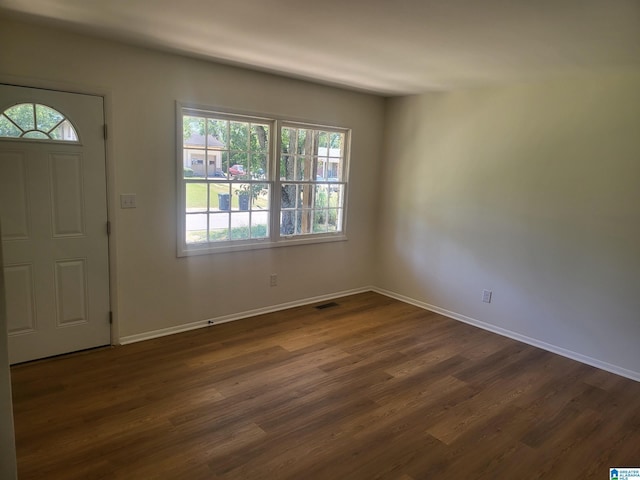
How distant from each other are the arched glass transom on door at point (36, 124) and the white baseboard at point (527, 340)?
3.69 metres

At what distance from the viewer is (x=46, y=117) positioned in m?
2.91

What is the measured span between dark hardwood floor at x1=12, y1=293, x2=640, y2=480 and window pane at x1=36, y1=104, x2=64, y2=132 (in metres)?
1.71

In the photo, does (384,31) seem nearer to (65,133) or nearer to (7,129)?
(65,133)

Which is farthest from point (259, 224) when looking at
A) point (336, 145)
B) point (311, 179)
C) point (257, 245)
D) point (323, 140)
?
point (336, 145)

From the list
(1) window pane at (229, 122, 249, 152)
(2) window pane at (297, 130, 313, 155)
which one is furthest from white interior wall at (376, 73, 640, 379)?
(1) window pane at (229, 122, 249, 152)

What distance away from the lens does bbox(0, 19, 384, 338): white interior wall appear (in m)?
2.93

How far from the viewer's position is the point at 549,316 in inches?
145

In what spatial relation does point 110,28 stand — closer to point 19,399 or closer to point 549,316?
point 19,399

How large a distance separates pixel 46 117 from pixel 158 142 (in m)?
0.77

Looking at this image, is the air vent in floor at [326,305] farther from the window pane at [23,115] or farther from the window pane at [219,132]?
the window pane at [23,115]

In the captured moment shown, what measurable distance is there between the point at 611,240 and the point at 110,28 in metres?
3.99

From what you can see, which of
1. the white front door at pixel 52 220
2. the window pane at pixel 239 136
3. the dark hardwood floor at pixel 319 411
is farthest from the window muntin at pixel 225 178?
the dark hardwood floor at pixel 319 411

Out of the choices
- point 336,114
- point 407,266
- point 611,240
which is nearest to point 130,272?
point 336,114

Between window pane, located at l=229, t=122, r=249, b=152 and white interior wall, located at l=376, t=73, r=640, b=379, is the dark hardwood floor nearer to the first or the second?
white interior wall, located at l=376, t=73, r=640, b=379
